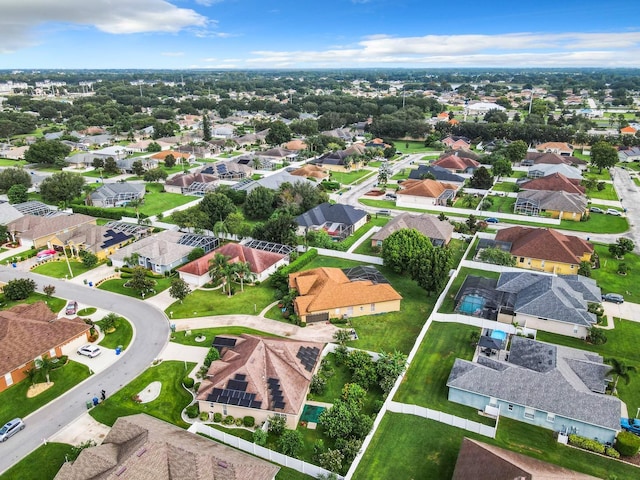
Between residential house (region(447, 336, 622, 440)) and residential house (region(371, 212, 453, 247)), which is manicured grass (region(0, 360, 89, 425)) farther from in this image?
residential house (region(371, 212, 453, 247))

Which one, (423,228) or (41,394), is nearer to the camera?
(41,394)

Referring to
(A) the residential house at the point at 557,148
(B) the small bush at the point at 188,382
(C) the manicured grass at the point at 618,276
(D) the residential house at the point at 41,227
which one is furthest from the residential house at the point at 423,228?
(A) the residential house at the point at 557,148

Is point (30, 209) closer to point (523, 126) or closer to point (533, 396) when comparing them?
point (533, 396)

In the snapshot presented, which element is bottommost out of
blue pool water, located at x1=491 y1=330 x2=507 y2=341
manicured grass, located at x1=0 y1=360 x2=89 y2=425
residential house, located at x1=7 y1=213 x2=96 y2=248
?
manicured grass, located at x1=0 y1=360 x2=89 y2=425

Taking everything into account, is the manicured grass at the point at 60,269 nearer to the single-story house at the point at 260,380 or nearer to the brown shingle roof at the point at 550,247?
the single-story house at the point at 260,380

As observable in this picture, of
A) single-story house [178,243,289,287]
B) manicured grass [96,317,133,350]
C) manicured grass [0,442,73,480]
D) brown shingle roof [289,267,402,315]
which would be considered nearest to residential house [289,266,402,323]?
brown shingle roof [289,267,402,315]

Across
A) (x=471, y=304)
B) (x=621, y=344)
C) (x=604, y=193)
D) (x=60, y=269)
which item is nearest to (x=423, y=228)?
(x=471, y=304)

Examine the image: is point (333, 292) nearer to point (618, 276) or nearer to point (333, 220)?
point (333, 220)
